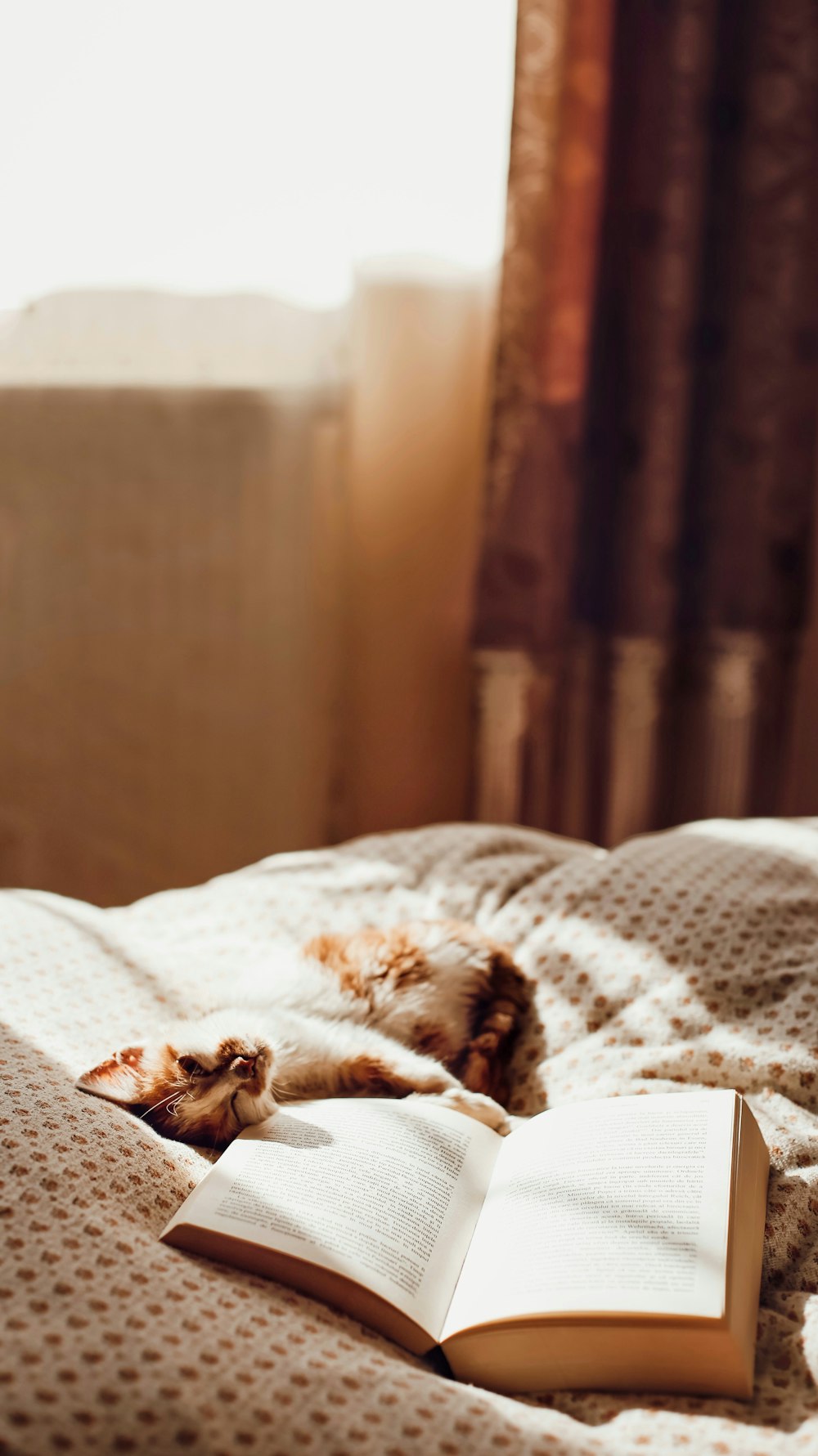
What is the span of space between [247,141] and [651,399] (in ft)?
2.99

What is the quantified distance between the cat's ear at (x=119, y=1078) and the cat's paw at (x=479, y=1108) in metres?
0.27

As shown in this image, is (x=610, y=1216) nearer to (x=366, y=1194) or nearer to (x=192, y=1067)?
(x=366, y=1194)

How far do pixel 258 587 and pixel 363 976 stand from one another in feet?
3.78

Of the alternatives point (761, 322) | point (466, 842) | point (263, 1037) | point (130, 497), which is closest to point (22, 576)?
point (130, 497)

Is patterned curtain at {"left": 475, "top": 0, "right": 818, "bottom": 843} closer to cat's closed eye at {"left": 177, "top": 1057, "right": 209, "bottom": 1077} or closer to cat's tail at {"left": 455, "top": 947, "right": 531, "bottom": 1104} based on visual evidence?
cat's tail at {"left": 455, "top": 947, "right": 531, "bottom": 1104}

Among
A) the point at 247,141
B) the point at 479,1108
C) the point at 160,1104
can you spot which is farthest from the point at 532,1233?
the point at 247,141

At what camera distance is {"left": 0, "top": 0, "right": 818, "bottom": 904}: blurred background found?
78.7 inches

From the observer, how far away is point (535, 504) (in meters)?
2.18

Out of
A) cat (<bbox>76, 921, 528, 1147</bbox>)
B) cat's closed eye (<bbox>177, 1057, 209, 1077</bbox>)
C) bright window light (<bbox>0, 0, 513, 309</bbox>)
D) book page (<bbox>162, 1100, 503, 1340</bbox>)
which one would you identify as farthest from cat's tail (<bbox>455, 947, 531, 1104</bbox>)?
bright window light (<bbox>0, 0, 513, 309</bbox>)

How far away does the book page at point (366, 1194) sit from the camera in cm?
75

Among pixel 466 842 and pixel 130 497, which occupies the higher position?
pixel 130 497

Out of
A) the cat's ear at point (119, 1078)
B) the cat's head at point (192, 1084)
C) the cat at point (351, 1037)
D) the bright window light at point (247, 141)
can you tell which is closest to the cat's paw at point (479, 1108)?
the cat at point (351, 1037)

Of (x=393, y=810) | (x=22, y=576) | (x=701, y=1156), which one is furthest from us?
(x=393, y=810)

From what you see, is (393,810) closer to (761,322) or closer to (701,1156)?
(761,322)
